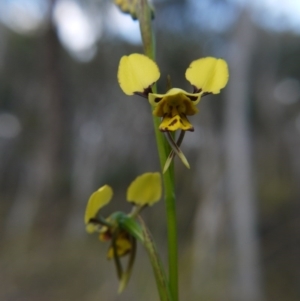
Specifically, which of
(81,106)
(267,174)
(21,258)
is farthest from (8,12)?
(267,174)

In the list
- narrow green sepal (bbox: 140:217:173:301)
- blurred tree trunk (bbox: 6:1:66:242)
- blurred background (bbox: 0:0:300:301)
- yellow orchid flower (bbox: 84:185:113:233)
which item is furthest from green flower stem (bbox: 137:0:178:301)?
blurred tree trunk (bbox: 6:1:66:242)

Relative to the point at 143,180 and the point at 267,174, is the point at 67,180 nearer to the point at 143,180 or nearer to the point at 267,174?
the point at 267,174

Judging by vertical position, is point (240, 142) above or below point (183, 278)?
above

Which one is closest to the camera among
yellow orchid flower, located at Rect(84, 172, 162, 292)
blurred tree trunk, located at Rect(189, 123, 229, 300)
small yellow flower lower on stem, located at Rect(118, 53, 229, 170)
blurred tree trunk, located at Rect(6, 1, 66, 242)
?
small yellow flower lower on stem, located at Rect(118, 53, 229, 170)

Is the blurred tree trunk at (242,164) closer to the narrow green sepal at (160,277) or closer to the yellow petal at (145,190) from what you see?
the yellow petal at (145,190)

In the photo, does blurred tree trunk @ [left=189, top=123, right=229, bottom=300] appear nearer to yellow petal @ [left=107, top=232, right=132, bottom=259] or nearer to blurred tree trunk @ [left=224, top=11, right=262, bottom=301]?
blurred tree trunk @ [left=224, top=11, right=262, bottom=301]

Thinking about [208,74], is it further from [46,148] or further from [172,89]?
[46,148]

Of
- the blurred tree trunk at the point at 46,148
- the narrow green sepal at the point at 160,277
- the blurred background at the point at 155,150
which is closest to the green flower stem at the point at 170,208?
the narrow green sepal at the point at 160,277
